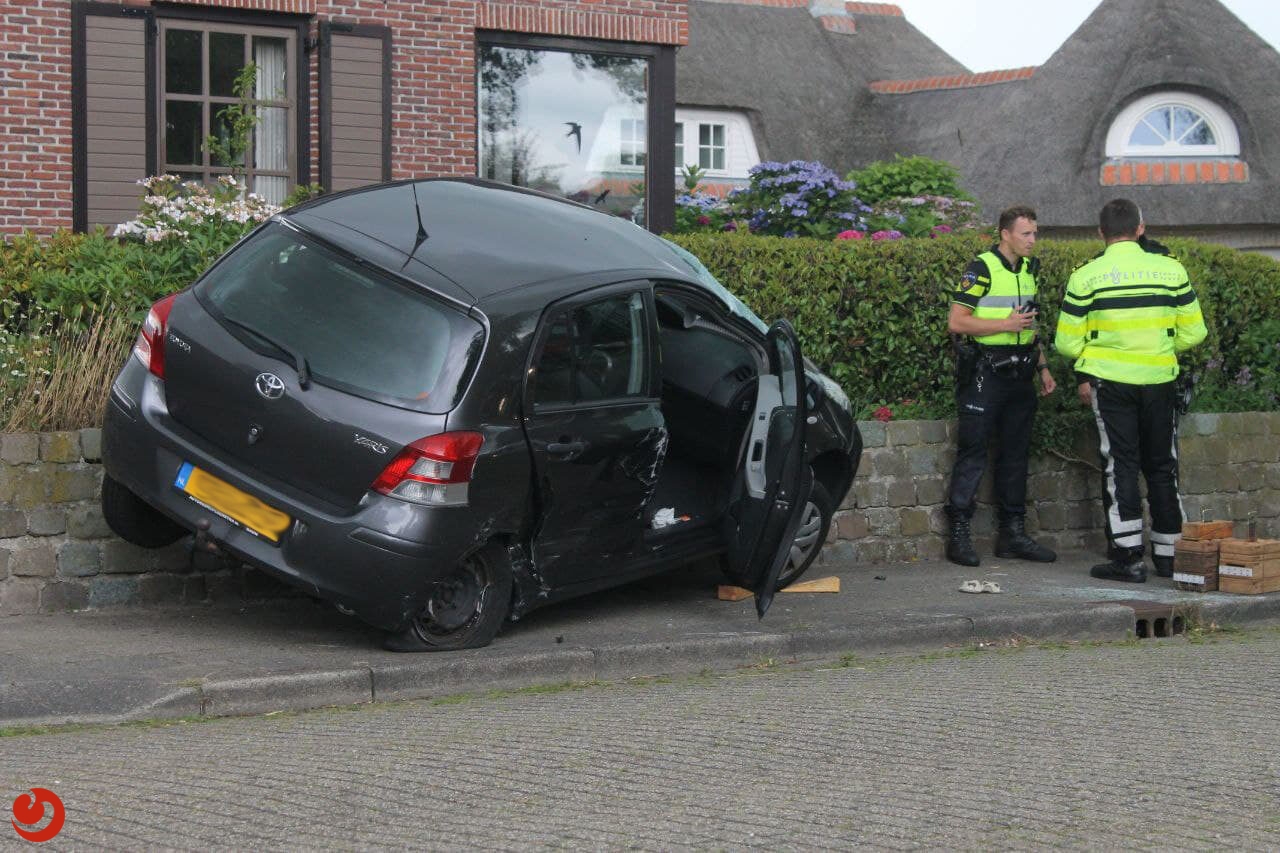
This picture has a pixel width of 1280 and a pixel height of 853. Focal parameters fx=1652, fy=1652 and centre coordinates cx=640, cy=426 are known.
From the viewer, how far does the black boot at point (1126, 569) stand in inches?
402

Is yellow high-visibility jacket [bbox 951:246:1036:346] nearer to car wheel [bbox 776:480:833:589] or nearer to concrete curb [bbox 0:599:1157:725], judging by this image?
car wheel [bbox 776:480:833:589]

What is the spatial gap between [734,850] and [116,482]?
13.3ft

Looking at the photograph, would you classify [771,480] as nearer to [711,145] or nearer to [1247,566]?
[1247,566]

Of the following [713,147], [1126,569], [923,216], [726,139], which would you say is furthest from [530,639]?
[726,139]

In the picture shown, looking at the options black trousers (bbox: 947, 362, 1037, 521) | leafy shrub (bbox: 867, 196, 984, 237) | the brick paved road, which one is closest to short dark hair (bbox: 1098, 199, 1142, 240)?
black trousers (bbox: 947, 362, 1037, 521)

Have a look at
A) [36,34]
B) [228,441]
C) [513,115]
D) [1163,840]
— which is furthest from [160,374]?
[513,115]

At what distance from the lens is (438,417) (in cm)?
682

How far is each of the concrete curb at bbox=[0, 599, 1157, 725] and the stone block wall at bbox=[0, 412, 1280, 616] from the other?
1.83m

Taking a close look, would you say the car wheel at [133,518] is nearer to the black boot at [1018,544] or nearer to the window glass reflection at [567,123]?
the black boot at [1018,544]

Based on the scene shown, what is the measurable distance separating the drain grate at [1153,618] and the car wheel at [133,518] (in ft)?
16.2

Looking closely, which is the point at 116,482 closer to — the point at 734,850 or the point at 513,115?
the point at 734,850

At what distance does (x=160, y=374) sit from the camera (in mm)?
7227

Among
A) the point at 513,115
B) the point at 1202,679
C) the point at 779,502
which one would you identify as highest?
the point at 513,115

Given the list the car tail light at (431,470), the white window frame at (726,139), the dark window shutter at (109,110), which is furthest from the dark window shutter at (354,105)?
the white window frame at (726,139)
